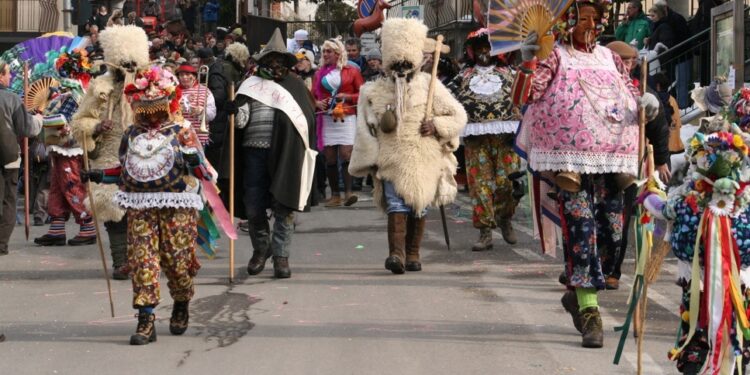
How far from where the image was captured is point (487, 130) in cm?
1271

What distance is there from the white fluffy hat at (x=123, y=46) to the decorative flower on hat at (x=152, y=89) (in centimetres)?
283

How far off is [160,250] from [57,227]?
6.05 m

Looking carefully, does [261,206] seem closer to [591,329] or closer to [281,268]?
[281,268]

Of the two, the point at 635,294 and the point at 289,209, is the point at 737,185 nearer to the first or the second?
the point at 635,294

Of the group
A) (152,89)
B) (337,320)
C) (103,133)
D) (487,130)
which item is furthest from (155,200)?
(487,130)

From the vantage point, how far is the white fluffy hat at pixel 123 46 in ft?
37.1

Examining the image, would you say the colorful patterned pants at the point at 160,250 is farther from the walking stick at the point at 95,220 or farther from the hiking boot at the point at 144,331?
the walking stick at the point at 95,220

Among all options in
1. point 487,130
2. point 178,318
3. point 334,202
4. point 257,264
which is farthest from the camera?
point 334,202

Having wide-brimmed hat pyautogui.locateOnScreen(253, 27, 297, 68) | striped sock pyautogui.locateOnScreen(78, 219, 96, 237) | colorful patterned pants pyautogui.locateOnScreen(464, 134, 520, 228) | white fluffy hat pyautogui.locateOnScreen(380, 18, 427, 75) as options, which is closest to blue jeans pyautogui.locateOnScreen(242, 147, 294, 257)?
wide-brimmed hat pyautogui.locateOnScreen(253, 27, 297, 68)

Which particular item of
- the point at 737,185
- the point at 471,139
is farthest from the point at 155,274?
the point at 471,139

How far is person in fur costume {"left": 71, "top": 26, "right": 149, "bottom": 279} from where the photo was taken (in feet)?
36.7

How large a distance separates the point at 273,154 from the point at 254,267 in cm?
94

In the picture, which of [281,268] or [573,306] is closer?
[573,306]

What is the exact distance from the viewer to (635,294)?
22.9 feet
